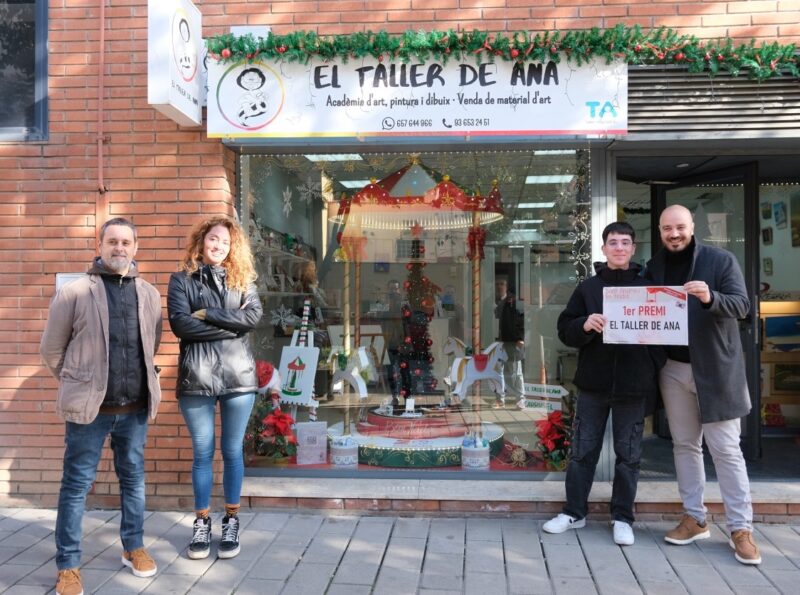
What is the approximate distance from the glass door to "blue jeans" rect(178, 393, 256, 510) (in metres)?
4.04

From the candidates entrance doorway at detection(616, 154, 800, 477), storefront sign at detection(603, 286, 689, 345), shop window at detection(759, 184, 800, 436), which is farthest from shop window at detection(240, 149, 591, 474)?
shop window at detection(759, 184, 800, 436)

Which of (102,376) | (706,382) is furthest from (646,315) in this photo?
(102,376)

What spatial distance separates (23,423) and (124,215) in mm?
1647

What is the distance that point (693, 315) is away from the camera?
11.6ft

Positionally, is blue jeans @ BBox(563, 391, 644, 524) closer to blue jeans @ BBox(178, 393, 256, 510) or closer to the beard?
blue jeans @ BBox(178, 393, 256, 510)

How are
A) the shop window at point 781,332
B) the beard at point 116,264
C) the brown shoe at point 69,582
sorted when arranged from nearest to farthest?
1. the brown shoe at point 69,582
2. the beard at point 116,264
3. the shop window at point 781,332

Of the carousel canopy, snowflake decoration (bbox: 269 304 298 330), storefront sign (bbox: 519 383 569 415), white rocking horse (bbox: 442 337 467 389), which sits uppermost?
the carousel canopy

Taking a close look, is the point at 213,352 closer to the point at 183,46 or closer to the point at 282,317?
the point at 282,317

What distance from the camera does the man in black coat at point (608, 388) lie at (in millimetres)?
3645

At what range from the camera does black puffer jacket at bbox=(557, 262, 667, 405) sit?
3633 mm

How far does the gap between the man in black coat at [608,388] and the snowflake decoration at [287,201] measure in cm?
237

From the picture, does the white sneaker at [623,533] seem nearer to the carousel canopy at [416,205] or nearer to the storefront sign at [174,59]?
the carousel canopy at [416,205]

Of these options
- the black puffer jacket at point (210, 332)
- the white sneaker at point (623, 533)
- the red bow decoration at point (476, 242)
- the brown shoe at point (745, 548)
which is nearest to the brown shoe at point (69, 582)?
the black puffer jacket at point (210, 332)

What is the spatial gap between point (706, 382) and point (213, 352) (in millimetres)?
2850
